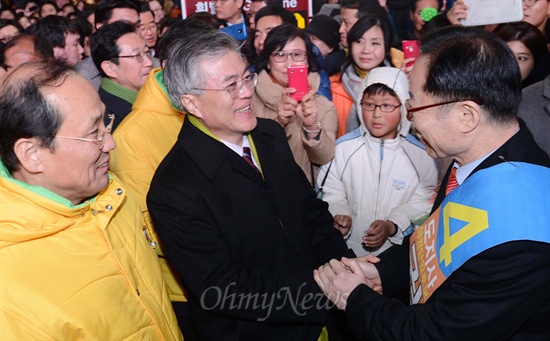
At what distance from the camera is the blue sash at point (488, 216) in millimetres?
1374

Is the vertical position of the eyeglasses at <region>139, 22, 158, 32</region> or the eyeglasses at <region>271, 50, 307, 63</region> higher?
the eyeglasses at <region>271, 50, 307, 63</region>

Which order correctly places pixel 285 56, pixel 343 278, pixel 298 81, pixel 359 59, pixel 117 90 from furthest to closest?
pixel 359 59
pixel 285 56
pixel 117 90
pixel 298 81
pixel 343 278

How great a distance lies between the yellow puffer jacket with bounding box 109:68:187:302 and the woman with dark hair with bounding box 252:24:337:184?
66cm

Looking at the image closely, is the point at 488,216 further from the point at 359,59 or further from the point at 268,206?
the point at 359,59

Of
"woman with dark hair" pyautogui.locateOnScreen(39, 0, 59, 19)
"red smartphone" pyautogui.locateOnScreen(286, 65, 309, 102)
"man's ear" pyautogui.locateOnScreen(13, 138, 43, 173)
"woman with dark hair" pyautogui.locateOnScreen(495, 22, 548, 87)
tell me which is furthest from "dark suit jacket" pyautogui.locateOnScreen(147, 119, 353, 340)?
"woman with dark hair" pyautogui.locateOnScreen(39, 0, 59, 19)

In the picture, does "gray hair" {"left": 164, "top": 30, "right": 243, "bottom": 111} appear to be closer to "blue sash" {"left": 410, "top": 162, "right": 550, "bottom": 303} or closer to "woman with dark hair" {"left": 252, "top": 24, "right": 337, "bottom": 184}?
"woman with dark hair" {"left": 252, "top": 24, "right": 337, "bottom": 184}

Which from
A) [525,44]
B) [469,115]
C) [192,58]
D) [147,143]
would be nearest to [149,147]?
[147,143]

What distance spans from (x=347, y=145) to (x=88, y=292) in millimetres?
1895

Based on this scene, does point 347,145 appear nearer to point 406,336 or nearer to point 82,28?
point 406,336

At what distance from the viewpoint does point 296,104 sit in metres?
2.86

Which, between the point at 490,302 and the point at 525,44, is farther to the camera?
the point at 525,44

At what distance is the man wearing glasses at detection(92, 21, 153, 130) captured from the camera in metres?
3.23
